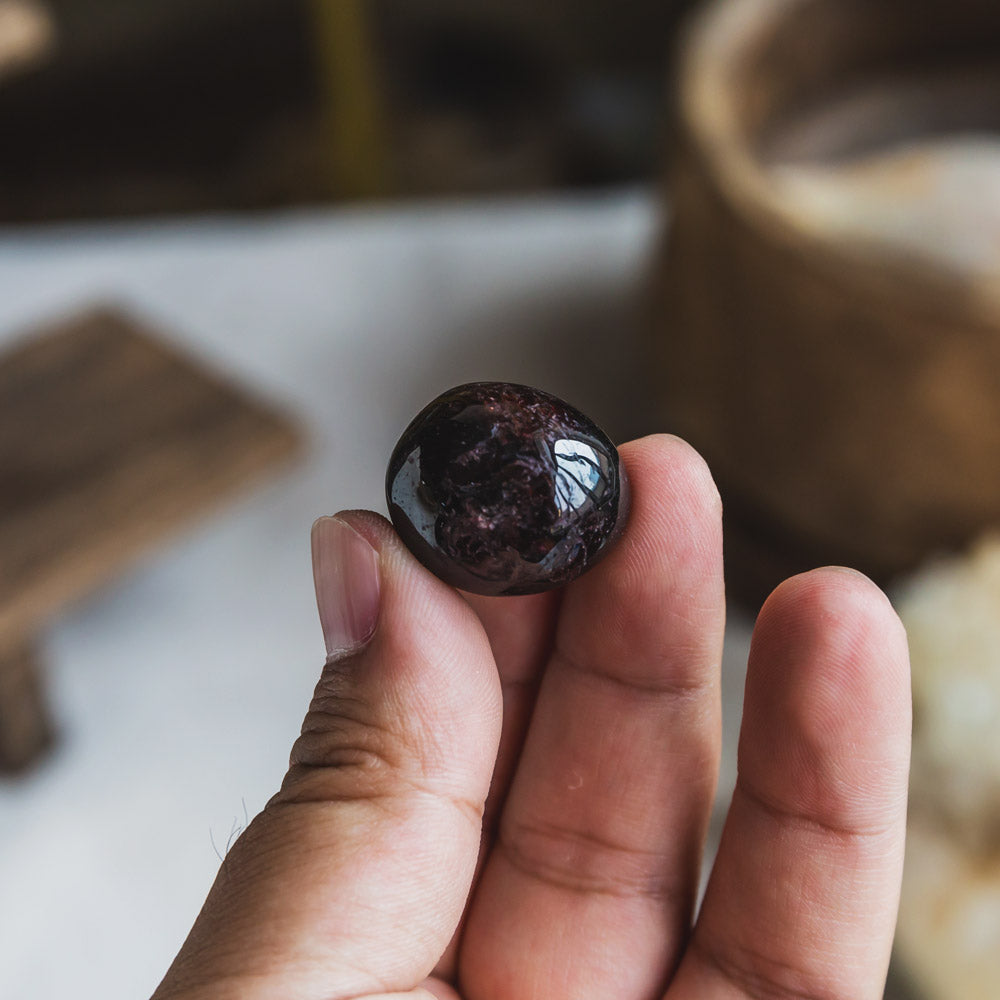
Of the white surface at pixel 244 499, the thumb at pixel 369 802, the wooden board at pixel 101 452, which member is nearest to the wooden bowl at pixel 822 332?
the white surface at pixel 244 499

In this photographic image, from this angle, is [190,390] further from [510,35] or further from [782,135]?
[510,35]

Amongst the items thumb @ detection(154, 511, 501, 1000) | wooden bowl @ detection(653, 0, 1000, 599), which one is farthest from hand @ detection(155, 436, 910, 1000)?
wooden bowl @ detection(653, 0, 1000, 599)

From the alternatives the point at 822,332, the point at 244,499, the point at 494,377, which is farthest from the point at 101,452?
the point at 822,332

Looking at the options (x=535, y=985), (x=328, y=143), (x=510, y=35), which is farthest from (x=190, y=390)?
(x=510, y=35)

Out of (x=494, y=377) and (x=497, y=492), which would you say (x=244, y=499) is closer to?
(x=494, y=377)

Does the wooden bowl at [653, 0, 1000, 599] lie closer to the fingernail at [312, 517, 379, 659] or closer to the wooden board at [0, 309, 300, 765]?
the wooden board at [0, 309, 300, 765]

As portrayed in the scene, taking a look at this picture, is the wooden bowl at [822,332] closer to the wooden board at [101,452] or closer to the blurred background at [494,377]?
the blurred background at [494,377]
